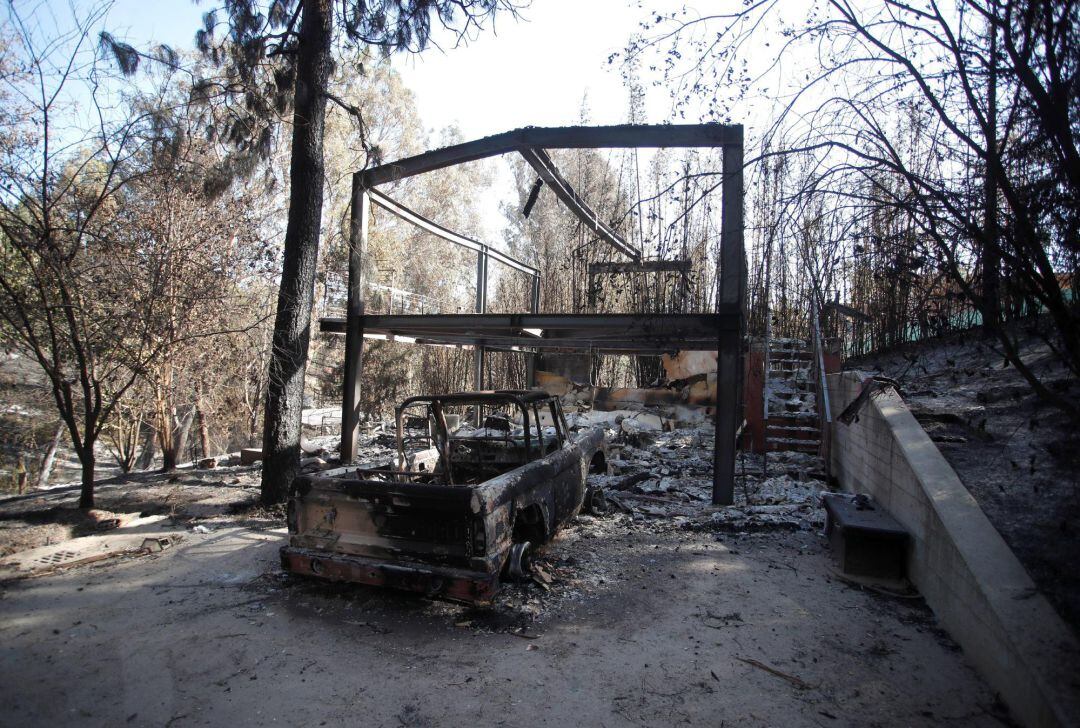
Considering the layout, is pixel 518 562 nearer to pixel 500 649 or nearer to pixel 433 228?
pixel 500 649

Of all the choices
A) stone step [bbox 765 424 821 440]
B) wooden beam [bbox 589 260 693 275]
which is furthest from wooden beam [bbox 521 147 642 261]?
stone step [bbox 765 424 821 440]

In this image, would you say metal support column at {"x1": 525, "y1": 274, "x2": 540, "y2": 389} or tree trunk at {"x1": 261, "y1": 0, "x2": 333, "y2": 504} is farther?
metal support column at {"x1": 525, "y1": 274, "x2": 540, "y2": 389}

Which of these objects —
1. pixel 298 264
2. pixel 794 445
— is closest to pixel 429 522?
pixel 298 264

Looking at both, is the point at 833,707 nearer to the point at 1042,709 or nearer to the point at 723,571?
the point at 1042,709

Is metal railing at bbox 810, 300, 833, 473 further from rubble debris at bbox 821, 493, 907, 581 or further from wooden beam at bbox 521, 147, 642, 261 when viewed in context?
rubble debris at bbox 821, 493, 907, 581

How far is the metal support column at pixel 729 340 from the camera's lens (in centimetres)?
661

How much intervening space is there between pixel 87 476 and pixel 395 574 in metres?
4.92

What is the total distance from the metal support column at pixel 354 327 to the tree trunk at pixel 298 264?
857 millimetres

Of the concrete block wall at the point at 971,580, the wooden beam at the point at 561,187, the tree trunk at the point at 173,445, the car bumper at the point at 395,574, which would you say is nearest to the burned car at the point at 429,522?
the car bumper at the point at 395,574

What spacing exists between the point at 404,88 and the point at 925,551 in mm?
27159

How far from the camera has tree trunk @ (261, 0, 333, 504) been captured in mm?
7176

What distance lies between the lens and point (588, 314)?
7.25 meters

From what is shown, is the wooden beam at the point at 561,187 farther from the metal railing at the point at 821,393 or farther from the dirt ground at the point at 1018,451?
the dirt ground at the point at 1018,451

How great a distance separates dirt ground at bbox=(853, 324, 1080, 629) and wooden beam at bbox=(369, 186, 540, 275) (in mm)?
7044
